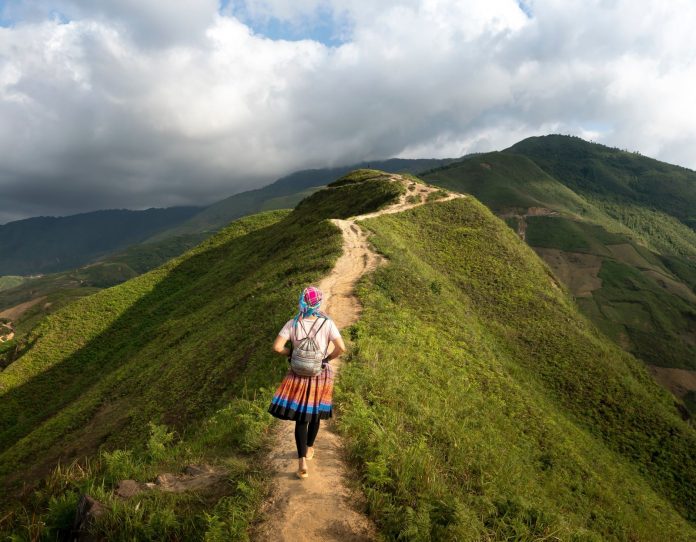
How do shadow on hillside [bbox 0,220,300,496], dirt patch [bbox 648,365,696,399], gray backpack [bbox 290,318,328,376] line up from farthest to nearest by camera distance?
1. dirt patch [bbox 648,365,696,399]
2. shadow on hillside [bbox 0,220,300,496]
3. gray backpack [bbox 290,318,328,376]

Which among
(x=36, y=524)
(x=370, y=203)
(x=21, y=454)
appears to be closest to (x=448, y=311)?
(x=36, y=524)

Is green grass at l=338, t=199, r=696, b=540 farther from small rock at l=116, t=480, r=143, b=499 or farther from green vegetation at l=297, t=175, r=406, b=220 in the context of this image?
green vegetation at l=297, t=175, r=406, b=220

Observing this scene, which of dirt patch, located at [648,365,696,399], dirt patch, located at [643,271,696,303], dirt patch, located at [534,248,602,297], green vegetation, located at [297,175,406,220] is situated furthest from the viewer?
dirt patch, located at [643,271,696,303]

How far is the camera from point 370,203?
59.0 metres

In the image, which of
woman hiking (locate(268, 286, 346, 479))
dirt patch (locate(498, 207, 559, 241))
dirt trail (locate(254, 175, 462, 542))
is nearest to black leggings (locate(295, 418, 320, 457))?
woman hiking (locate(268, 286, 346, 479))

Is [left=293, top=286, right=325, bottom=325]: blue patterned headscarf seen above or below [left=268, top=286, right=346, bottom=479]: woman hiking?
above

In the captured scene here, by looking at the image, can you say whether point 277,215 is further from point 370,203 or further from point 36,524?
point 36,524

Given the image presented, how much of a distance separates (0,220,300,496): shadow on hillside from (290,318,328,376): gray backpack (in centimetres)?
969

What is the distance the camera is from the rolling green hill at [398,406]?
750 centimetres

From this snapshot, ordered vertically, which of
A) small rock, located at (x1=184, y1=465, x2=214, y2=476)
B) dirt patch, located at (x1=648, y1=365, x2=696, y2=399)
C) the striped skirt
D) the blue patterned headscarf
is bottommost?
dirt patch, located at (x1=648, y1=365, x2=696, y2=399)

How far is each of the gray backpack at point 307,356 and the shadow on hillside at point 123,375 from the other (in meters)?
9.69

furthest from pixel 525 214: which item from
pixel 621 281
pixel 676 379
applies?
pixel 676 379

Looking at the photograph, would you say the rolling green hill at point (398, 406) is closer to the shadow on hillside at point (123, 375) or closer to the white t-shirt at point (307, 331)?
the shadow on hillside at point (123, 375)

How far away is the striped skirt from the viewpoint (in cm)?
756
